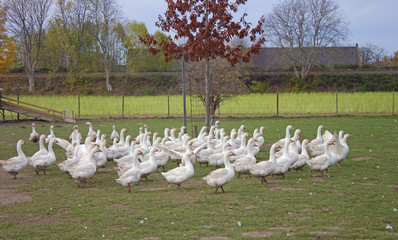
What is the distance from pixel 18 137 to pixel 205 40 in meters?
12.9

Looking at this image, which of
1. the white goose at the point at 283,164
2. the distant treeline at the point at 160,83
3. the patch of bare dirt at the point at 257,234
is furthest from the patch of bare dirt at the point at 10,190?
the distant treeline at the point at 160,83

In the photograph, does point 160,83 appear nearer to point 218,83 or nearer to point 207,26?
point 218,83

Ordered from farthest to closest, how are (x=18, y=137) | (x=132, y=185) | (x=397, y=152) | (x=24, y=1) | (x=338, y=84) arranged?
(x=338, y=84)
(x=24, y=1)
(x=18, y=137)
(x=397, y=152)
(x=132, y=185)

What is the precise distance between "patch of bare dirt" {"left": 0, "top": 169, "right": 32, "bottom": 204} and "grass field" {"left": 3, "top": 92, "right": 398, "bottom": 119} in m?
19.8

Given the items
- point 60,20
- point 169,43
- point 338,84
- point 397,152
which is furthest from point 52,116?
point 338,84

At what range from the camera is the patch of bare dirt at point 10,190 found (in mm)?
10328

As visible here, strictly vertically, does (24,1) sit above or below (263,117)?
above

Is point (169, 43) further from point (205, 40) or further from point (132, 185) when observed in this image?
point (132, 185)

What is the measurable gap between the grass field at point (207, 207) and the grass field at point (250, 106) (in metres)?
20.3

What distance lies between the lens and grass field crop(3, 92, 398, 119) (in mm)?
34969

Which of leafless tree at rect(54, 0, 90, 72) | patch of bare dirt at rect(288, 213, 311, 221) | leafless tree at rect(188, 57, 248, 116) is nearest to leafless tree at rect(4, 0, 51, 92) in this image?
leafless tree at rect(54, 0, 90, 72)

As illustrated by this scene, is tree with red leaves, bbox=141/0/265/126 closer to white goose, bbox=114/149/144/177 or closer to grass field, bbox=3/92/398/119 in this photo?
white goose, bbox=114/149/144/177

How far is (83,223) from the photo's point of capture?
8.27 metres

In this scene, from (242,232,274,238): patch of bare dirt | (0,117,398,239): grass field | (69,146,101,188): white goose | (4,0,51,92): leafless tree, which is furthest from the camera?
(4,0,51,92): leafless tree
